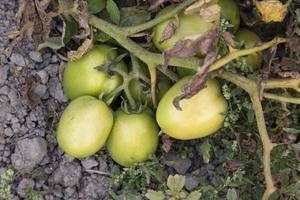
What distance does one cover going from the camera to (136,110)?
2492mm

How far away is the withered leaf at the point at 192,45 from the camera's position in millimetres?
2113

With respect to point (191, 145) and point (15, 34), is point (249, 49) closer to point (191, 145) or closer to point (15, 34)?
point (191, 145)

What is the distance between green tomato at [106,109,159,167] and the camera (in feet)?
8.05

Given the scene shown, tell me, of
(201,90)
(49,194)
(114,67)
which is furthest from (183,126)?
(49,194)

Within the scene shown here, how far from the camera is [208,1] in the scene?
89.5 inches

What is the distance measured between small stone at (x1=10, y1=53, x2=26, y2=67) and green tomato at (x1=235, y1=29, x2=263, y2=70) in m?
0.81

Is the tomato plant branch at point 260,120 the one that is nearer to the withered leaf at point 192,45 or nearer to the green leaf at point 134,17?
the withered leaf at point 192,45

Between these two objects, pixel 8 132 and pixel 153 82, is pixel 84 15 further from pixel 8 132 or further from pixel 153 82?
pixel 8 132

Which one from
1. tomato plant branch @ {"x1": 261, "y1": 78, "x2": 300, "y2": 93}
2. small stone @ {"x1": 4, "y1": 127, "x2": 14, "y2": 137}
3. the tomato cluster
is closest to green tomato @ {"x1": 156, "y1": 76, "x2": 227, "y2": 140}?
the tomato cluster

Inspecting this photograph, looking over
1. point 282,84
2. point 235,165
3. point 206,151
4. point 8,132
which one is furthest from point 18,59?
point 282,84

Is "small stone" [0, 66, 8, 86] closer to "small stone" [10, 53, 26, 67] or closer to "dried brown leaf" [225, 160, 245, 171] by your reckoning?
"small stone" [10, 53, 26, 67]

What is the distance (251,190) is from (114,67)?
65 centimetres

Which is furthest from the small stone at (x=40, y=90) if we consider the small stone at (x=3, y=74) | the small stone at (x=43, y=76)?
the small stone at (x=3, y=74)

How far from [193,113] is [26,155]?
2.13 feet
